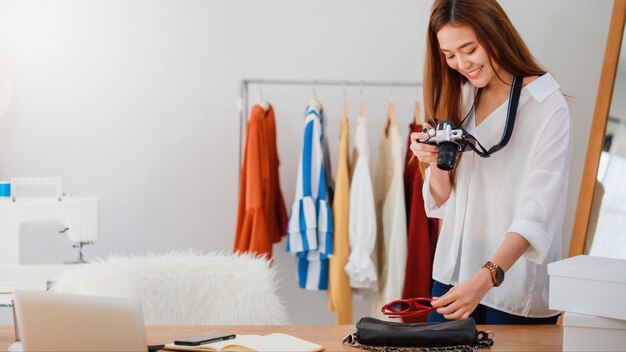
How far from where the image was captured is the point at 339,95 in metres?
3.90

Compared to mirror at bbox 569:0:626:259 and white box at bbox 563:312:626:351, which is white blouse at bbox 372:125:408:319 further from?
white box at bbox 563:312:626:351

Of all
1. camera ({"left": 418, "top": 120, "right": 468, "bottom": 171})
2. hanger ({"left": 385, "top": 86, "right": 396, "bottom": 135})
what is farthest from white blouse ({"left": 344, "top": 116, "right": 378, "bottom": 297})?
camera ({"left": 418, "top": 120, "right": 468, "bottom": 171})

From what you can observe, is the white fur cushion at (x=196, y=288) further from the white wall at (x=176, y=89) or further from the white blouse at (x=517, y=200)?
the white wall at (x=176, y=89)

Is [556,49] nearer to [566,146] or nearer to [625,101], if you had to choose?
[625,101]

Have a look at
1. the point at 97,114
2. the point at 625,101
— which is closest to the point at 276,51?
the point at 97,114

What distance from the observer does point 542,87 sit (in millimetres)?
1868

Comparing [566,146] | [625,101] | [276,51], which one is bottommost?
[566,146]

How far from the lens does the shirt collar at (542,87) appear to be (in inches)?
73.1

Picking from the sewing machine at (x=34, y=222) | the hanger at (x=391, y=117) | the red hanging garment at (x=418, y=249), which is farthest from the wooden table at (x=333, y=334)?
the hanger at (x=391, y=117)

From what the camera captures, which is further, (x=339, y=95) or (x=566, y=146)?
(x=339, y=95)

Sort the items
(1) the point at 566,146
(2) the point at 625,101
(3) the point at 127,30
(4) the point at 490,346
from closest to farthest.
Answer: (4) the point at 490,346 < (1) the point at 566,146 < (2) the point at 625,101 < (3) the point at 127,30

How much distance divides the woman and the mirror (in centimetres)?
168

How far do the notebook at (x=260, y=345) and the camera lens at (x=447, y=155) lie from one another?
562 mm

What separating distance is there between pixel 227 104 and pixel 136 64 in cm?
53
